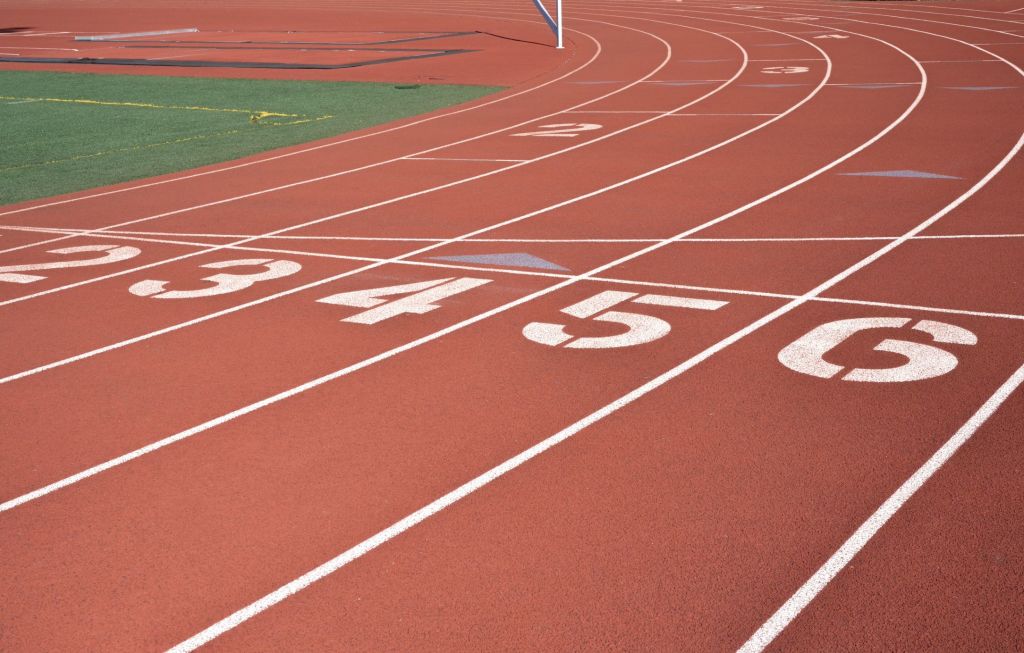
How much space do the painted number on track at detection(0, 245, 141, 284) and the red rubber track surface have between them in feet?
0.28

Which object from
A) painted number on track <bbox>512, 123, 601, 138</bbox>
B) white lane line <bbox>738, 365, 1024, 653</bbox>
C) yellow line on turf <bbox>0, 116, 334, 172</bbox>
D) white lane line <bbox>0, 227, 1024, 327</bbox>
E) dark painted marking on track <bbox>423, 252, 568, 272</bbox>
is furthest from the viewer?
painted number on track <bbox>512, 123, 601, 138</bbox>

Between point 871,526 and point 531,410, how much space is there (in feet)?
6.26

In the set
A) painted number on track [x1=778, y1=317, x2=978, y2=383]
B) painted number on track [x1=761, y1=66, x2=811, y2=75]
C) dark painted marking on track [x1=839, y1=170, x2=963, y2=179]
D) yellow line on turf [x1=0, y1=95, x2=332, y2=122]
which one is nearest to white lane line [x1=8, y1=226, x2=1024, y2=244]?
painted number on track [x1=778, y1=317, x2=978, y2=383]

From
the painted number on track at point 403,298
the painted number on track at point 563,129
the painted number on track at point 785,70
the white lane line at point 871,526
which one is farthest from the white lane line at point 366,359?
the painted number on track at point 785,70

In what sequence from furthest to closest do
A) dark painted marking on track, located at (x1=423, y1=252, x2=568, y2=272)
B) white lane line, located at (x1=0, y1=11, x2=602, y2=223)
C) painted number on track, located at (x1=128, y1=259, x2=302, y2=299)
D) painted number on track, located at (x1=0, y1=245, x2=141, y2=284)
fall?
white lane line, located at (x1=0, y1=11, x2=602, y2=223), painted number on track, located at (x1=0, y1=245, x2=141, y2=284), dark painted marking on track, located at (x1=423, y1=252, x2=568, y2=272), painted number on track, located at (x1=128, y1=259, x2=302, y2=299)

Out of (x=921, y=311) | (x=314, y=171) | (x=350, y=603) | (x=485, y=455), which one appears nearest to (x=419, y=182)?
(x=314, y=171)

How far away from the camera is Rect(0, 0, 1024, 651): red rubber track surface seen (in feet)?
13.6

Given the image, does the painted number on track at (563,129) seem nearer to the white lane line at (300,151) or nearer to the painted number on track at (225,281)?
the white lane line at (300,151)

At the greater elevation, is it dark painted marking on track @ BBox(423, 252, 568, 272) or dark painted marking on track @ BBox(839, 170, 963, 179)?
dark painted marking on track @ BBox(423, 252, 568, 272)

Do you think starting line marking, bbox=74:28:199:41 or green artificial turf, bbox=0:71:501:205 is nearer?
green artificial turf, bbox=0:71:501:205

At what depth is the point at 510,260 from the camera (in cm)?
884

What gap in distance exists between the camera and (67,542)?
15.5 feet

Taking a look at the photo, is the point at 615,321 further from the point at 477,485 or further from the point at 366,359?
the point at 477,485

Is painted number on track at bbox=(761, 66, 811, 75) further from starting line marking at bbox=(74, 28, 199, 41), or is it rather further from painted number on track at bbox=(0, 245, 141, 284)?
starting line marking at bbox=(74, 28, 199, 41)
